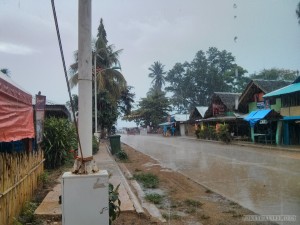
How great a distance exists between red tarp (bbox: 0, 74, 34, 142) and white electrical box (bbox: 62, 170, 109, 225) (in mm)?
2023

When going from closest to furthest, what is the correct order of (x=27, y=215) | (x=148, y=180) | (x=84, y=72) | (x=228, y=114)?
1. (x=84, y=72)
2. (x=27, y=215)
3. (x=148, y=180)
4. (x=228, y=114)

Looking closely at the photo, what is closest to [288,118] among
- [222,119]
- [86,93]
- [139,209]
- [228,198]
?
[222,119]

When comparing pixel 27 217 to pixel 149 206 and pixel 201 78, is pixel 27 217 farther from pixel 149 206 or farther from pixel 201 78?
pixel 201 78

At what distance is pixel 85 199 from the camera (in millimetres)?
3791

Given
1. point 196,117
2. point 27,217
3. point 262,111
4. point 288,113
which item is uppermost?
point 196,117

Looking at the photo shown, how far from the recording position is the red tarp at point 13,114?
5.47 meters

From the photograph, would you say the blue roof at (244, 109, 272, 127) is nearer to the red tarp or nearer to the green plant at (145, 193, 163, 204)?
the green plant at (145, 193, 163, 204)

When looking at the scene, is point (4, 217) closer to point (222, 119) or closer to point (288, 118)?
point (288, 118)

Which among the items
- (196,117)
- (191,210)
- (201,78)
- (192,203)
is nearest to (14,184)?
(191,210)

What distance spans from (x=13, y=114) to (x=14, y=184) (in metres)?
1.33

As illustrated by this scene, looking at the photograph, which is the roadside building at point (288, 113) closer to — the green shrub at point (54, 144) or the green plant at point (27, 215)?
the green shrub at point (54, 144)

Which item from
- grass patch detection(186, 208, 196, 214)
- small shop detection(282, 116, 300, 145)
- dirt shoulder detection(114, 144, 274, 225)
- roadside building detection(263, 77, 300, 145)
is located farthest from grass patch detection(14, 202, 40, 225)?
small shop detection(282, 116, 300, 145)

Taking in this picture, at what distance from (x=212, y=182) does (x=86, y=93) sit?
758 centimetres

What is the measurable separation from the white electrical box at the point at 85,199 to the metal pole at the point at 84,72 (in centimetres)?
39
